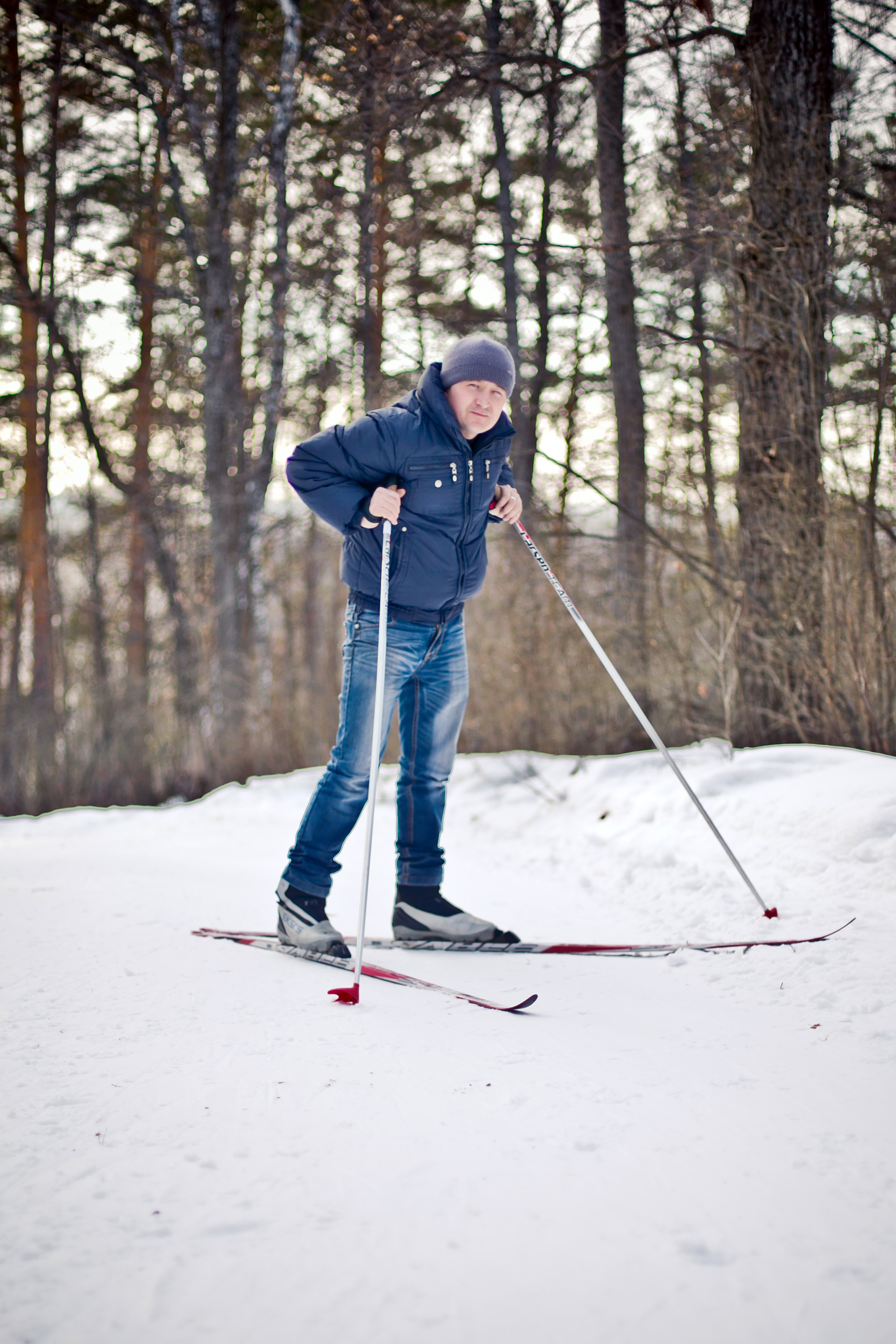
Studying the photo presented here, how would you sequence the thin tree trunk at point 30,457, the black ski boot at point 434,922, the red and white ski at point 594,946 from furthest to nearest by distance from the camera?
the thin tree trunk at point 30,457, the black ski boot at point 434,922, the red and white ski at point 594,946

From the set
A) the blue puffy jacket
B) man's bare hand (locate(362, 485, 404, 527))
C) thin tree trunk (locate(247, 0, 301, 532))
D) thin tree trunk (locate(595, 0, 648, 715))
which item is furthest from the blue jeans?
thin tree trunk (locate(247, 0, 301, 532))

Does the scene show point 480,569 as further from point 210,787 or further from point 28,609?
point 28,609

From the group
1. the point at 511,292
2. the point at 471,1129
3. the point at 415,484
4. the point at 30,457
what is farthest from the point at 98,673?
the point at 471,1129

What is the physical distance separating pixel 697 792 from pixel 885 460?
2.04 metres

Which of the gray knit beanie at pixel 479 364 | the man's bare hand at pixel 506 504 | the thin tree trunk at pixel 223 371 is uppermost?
the thin tree trunk at pixel 223 371

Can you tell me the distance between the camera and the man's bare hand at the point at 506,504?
314 cm

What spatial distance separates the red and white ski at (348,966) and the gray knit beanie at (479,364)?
1928mm

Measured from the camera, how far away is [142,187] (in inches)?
519

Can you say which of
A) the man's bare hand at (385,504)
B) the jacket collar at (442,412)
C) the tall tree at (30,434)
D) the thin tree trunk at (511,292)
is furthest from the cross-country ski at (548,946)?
the tall tree at (30,434)

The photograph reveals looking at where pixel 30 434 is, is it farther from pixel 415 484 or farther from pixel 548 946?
pixel 548 946

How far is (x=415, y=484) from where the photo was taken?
295cm

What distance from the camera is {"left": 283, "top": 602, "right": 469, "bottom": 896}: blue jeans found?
298 cm

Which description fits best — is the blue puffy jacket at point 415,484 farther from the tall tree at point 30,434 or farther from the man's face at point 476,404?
the tall tree at point 30,434

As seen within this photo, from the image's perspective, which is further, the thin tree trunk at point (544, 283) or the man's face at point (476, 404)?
the thin tree trunk at point (544, 283)
